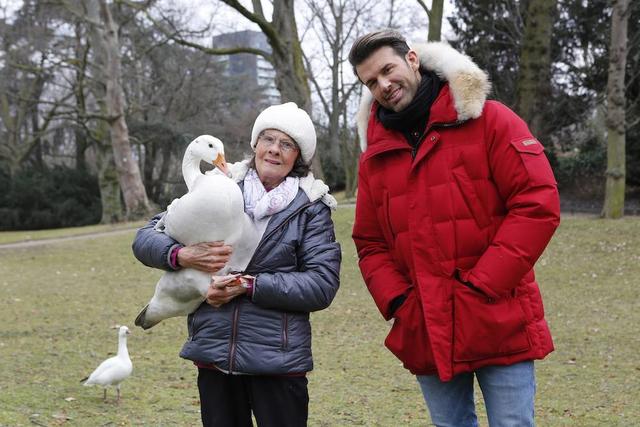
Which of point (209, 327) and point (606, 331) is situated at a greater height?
point (209, 327)

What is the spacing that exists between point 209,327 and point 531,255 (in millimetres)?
1270

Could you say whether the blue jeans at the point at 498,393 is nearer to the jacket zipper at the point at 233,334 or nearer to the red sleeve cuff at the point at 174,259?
the jacket zipper at the point at 233,334

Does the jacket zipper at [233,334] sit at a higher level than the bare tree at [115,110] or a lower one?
lower

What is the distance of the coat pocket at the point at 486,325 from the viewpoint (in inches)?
102

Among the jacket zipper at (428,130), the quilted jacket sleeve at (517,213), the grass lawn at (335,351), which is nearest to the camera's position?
the quilted jacket sleeve at (517,213)

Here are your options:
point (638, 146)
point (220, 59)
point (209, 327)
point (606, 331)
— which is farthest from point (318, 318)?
point (220, 59)

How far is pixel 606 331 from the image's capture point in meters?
7.99

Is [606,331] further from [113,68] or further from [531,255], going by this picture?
[113,68]

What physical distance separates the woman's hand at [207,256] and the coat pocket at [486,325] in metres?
0.90

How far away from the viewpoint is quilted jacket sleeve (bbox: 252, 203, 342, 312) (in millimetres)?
2783

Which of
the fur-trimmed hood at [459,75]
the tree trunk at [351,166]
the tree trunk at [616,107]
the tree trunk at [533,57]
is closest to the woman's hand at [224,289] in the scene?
the fur-trimmed hood at [459,75]

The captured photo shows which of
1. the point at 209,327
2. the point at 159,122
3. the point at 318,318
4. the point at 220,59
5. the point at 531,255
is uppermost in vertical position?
the point at 220,59

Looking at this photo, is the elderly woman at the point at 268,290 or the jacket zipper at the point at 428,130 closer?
the jacket zipper at the point at 428,130

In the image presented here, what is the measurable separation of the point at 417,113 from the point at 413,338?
0.86 metres
